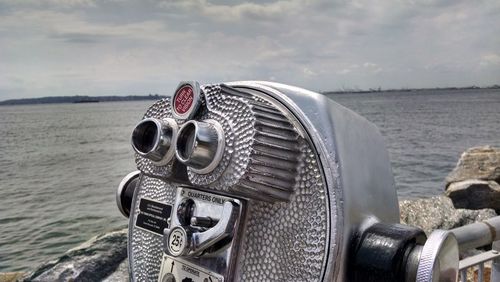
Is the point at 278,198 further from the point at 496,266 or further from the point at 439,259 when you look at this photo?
the point at 496,266

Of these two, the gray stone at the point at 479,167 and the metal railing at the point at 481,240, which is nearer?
the metal railing at the point at 481,240

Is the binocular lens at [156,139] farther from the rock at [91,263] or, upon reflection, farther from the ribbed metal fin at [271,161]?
the rock at [91,263]

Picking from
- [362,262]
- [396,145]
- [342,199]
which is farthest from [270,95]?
[396,145]

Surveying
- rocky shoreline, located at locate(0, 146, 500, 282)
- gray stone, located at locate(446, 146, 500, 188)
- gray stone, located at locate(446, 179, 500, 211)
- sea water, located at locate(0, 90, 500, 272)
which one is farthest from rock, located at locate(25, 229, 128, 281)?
gray stone, located at locate(446, 146, 500, 188)

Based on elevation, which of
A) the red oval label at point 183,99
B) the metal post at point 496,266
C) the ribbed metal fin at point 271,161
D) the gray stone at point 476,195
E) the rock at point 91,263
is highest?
the red oval label at point 183,99

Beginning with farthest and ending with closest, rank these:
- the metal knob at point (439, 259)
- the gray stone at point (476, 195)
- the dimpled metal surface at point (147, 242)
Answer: the gray stone at point (476, 195) < the dimpled metal surface at point (147, 242) < the metal knob at point (439, 259)

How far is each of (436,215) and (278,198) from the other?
5.49m

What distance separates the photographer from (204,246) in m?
1.07

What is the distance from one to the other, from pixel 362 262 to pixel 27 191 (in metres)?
15.0

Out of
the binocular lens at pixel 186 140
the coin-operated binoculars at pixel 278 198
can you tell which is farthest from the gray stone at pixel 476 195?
the binocular lens at pixel 186 140

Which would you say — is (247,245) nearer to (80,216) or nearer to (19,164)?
(80,216)

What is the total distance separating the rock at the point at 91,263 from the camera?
140 inches

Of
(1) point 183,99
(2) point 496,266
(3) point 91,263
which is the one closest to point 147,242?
(1) point 183,99

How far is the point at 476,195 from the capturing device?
370 inches
